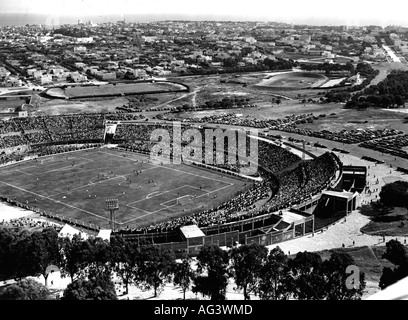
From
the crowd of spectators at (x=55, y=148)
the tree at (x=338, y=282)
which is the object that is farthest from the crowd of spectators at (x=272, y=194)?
the crowd of spectators at (x=55, y=148)

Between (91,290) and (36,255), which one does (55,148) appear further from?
(91,290)

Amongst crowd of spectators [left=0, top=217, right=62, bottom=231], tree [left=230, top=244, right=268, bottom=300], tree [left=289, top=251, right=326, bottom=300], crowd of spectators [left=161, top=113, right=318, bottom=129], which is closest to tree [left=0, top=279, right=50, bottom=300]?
tree [left=230, top=244, right=268, bottom=300]

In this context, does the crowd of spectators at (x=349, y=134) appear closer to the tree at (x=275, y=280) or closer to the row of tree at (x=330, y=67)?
the tree at (x=275, y=280)

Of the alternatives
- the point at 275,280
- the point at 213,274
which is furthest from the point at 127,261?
the point at 275,280

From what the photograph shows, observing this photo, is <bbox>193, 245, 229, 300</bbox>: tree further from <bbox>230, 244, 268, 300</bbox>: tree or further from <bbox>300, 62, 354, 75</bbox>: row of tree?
<bbox>300, 62, 354, 75</bbox>: row of tree

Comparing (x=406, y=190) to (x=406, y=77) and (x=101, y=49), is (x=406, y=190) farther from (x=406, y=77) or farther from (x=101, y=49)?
(x=101, y=49)

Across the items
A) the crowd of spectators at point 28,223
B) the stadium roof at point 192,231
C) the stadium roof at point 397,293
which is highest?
the stadium roof at point 397,293
